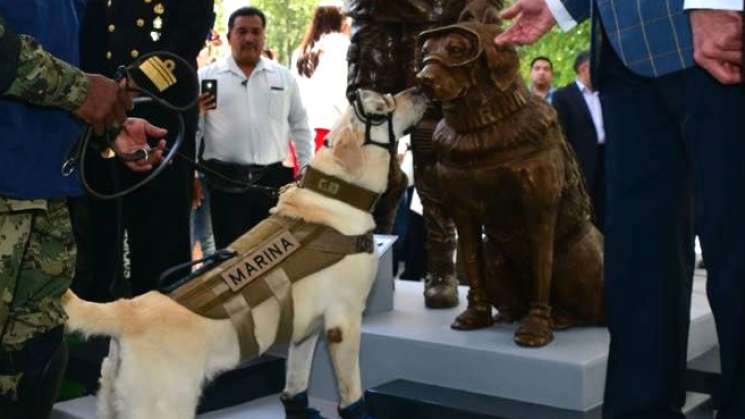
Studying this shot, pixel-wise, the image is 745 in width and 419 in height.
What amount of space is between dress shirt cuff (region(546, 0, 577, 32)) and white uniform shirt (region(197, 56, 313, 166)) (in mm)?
3113

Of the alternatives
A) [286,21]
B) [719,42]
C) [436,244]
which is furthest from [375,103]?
[286,21]

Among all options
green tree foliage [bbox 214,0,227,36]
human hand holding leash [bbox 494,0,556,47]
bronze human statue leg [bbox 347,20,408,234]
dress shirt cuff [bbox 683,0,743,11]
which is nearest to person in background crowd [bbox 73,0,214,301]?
bronze human statue leg [bbox 347,20,408,234]

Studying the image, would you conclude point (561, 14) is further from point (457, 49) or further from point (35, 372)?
point (35, 372)

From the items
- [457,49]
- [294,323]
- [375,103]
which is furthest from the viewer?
[457,49]

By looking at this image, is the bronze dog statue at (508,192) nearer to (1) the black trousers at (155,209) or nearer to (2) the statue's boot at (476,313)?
(2) the statue's boot at (476,313)

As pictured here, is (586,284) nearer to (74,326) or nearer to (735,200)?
(735,200)

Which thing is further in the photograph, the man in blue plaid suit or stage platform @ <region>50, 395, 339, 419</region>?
stage platform @ <region>50, 395, 339, 419</region>

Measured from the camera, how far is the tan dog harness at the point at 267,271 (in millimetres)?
2469

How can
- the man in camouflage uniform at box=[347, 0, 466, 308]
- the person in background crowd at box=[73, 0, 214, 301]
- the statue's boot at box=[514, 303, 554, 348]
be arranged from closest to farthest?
the statue's boot at box=[514, 303, 554, 348] → the person in background crowd at box=[73, 0, 214, 301] → the man in camouflage uniform at box=[347, 0, 466, 308]

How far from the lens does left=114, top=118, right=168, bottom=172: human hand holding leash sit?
2.45 metres

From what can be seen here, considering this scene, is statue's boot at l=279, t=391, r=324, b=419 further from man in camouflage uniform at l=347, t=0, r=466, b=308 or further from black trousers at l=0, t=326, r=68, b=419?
man in camouflage uniform at l=347, t=0, r=466, b=308

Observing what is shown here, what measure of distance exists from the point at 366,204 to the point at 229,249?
37cm

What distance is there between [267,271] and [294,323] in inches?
5.9

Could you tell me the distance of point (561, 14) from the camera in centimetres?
244
